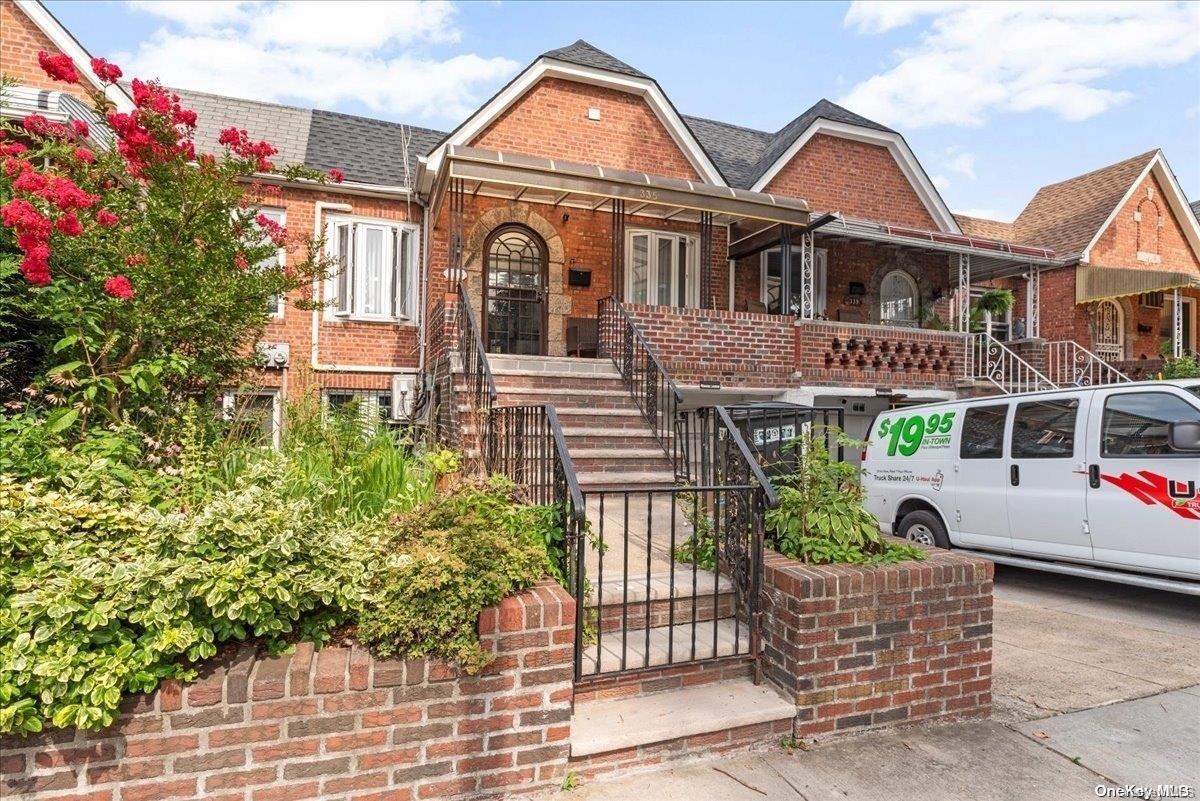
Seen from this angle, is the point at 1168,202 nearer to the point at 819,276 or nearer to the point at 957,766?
the point at 819,276

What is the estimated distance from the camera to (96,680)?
2.30 m

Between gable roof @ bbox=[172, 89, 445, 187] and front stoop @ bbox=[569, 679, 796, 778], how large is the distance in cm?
948

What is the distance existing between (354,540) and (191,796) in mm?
1068

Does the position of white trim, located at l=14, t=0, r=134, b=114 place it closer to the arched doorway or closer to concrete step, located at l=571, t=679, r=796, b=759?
concrete step, located at l=571, t=679, r=796, b=759

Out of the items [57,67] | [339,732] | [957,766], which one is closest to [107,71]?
[57,67]

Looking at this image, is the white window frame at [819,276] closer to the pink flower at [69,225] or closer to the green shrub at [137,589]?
the pink flower at [69,225]

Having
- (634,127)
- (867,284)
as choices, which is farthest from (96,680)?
(867,284)

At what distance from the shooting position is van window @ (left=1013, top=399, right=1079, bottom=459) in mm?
6234

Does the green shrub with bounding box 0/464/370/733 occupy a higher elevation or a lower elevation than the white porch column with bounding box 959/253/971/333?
lower

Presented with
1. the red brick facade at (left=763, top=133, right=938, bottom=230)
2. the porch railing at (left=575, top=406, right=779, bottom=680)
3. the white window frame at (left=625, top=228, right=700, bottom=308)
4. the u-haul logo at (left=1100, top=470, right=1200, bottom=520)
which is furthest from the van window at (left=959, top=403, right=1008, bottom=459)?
the red brick facade at (left=763, top=133, right=938, bottom=230)

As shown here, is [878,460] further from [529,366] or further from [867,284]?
[867,284]

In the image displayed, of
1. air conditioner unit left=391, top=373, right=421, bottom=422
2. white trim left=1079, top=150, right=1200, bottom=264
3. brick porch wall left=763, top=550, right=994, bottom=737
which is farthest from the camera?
white trim left=1079, top=150, right=1200, bottom=264

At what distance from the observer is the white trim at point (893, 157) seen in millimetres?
12820

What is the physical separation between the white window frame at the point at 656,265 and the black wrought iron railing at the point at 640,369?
81.2 inches
